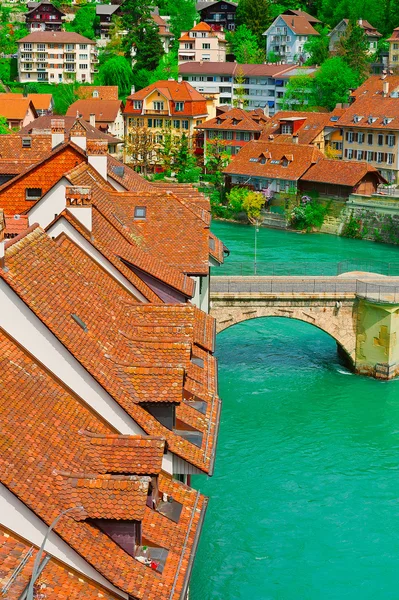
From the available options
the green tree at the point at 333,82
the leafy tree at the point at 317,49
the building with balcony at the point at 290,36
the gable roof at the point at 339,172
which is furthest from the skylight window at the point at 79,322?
the building with balcony at the point at 290,36

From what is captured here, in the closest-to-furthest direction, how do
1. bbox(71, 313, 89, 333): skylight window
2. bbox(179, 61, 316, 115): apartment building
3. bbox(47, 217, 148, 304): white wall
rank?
bbox(71, 313, 89, 333): skylight window
bbox(47, 217, 148, 304): white wall
bbox(179, 61, 316, 115): apartment building

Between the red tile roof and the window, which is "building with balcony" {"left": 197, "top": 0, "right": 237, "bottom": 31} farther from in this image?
the window

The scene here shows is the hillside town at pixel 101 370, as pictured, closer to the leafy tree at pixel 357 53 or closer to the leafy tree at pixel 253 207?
the leafy tree at pixel 253 207

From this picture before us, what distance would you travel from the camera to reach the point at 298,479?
1325 inches

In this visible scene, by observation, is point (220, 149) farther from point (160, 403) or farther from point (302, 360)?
point (160, 403)

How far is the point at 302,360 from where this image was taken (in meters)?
46.9

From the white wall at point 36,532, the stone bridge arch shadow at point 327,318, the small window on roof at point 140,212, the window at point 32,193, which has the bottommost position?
the stone bridge arch shadow at point 327,318

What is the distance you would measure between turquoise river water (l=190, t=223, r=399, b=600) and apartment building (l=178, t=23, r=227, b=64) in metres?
85.2

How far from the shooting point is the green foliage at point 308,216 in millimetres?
79750

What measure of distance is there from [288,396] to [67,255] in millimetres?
23930

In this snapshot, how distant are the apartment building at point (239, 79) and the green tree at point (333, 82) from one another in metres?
9.20

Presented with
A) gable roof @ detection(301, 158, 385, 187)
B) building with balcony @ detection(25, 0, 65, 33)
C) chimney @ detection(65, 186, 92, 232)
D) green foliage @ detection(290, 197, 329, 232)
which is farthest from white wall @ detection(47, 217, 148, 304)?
building with balcony @ detection(25, 0, 65, 33)

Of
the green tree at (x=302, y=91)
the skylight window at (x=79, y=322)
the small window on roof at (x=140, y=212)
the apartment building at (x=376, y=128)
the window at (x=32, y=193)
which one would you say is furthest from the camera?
the green tree at (x=302, y=91)

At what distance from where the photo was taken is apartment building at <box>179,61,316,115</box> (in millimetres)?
117812
